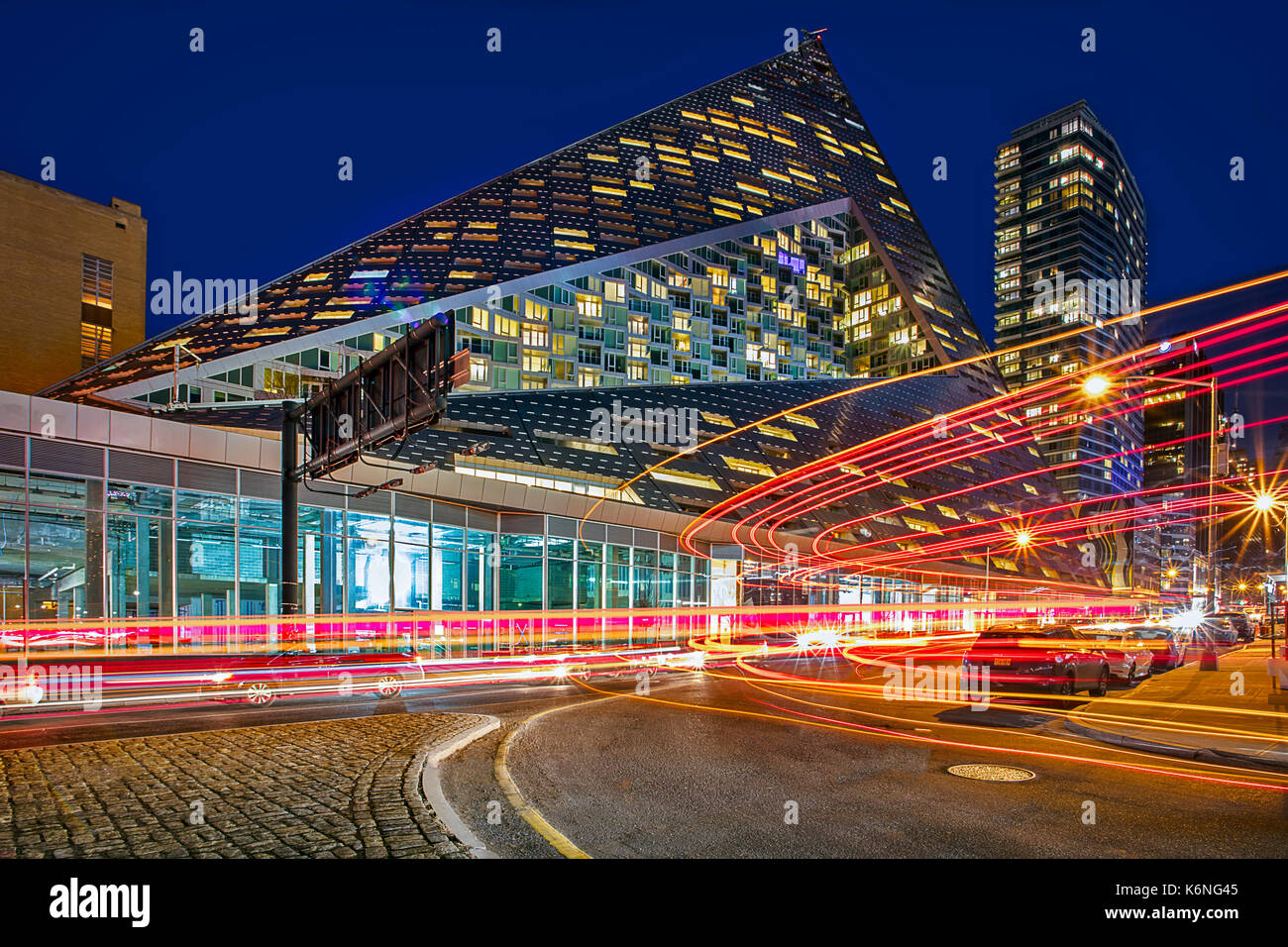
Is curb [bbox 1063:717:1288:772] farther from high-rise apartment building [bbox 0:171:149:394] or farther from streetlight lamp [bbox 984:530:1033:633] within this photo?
high-rise apartment building [bbox 0:171:149:394]

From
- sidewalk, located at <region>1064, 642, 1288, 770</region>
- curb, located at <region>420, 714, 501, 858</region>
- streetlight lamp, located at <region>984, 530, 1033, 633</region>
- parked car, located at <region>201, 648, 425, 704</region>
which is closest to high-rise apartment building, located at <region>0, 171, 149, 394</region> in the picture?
parked car, located at <region>201, 648, 425, 704</region>

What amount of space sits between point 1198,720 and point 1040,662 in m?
4.84

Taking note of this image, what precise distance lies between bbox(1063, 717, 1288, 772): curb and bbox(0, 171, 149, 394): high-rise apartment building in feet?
285

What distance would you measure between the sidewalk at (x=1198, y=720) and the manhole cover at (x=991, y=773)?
3.02 m

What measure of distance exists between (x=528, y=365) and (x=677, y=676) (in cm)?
4535

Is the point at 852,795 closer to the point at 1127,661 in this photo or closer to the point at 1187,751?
the point at 1187,751

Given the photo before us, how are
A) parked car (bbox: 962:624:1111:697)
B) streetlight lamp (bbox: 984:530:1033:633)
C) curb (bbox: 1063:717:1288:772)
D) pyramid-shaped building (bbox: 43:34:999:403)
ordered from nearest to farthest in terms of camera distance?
curb (bbox: 1063:717:1288:772)
parked car (bbox: 962:624:1111:697)
pyramid-shaped building (bbox: 43:34:999:403)
streetlight lamp (bbox: 984:530:1033:633)

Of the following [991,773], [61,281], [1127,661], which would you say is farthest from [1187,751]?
[61,281]

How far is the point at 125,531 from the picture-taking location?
23062mm

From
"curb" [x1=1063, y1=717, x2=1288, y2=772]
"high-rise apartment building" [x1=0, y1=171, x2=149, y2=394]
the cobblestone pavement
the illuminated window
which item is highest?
"high-rise apartment building" [x1=0, y1=171, x2=149, y2=394]

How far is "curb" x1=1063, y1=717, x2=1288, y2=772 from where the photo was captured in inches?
432

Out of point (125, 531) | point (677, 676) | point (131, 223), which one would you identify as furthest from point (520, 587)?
point (131, 223)

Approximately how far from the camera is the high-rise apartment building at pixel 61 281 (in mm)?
77000
